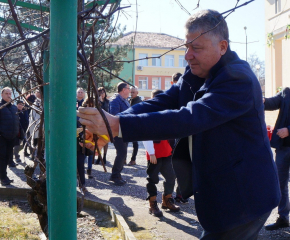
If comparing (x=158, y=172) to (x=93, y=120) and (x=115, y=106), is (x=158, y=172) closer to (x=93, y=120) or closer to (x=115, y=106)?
(x=115, y=106)

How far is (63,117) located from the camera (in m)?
1.62

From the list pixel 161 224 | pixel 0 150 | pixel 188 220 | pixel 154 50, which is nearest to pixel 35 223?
pixel 161 224

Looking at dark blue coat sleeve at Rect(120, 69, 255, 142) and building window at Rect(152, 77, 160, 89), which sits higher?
building window at Rect(152, 77, 160, 89)

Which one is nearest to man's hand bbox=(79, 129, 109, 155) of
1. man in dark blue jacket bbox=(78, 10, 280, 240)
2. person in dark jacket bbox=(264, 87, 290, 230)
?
man in dark blue jacket bbox=(78, 10, 280, 240)

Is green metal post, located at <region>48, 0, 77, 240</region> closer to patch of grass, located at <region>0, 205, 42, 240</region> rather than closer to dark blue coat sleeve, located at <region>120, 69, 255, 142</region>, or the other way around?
dark blue coat sleeve, located at <region>120, 69, 255, 142</region>

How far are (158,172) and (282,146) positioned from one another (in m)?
1.87

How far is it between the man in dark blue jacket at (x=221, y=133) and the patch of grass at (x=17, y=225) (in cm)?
302

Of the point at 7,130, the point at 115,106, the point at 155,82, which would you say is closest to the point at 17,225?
the point at 115,106

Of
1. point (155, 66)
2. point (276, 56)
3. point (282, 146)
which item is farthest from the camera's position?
point (155, 66)

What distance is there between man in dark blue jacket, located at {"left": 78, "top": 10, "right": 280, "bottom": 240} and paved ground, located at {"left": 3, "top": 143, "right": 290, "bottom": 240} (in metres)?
2.88

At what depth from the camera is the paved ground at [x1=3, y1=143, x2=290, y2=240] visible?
495 cm

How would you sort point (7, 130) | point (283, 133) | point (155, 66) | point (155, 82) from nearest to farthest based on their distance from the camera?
1. point (283, 133)
2. point (7, 130)
3. point (155, 82)
4. point (155, 66)

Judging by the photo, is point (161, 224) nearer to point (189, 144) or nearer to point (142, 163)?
point (189, 144)

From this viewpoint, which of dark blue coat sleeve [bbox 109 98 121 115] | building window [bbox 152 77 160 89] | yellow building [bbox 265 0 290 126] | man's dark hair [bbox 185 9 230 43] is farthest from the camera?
building window [bbox 152 77 160 89]
